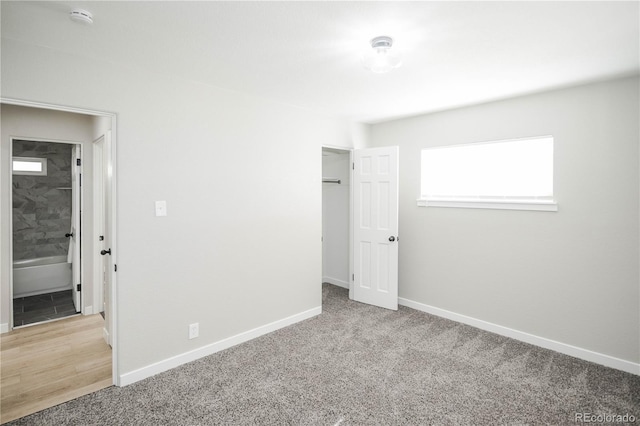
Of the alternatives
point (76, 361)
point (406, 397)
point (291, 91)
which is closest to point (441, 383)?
point (406, 397)

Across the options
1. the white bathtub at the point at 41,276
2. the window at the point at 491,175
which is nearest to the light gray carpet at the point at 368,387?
the window at the point at 491,175

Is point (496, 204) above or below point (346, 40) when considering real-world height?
below

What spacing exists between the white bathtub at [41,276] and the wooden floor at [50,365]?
1.36m

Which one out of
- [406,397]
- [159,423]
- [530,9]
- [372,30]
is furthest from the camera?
[406,397]

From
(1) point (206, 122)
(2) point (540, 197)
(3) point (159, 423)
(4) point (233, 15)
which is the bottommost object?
(3) point (159, 423)

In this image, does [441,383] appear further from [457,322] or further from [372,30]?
[372,30]

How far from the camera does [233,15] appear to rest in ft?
5.82

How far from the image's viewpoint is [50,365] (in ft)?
9.46

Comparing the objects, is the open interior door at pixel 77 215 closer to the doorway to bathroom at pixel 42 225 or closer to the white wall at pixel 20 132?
the white wall at pixel 20 132

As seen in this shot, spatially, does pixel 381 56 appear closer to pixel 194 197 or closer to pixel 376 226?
pixel 194 197

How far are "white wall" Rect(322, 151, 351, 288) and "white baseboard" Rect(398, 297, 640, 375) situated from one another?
4.52ft

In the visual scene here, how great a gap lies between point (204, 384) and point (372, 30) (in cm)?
273

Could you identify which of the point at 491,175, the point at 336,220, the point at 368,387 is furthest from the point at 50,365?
the point at 491,175

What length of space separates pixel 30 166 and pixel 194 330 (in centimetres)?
412
